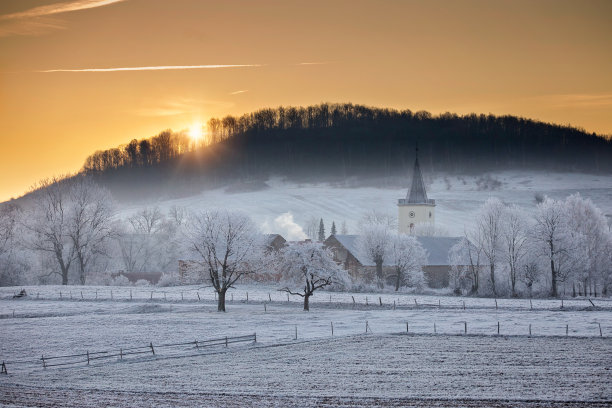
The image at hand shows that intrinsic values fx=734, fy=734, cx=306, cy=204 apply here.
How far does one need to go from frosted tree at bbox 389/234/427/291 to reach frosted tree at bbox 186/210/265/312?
2719 cm

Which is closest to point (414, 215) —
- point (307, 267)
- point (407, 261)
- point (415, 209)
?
point (415, 209)

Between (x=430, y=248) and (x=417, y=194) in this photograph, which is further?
(x=417, y=194)

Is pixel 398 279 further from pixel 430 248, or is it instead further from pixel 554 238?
pixel 554 238

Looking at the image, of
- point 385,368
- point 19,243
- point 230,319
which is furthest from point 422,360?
point 19,243

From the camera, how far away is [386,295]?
8212 cm

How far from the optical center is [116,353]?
44594 millimetres

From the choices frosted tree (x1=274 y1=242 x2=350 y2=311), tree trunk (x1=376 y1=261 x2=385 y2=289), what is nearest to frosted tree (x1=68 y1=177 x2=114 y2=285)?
tree trunk (x1=376 y1=261 x2=385 y2=289)

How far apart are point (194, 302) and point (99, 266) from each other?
52121 mm

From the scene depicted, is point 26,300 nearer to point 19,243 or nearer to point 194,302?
point 194,302

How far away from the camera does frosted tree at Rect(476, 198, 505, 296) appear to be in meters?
89.4

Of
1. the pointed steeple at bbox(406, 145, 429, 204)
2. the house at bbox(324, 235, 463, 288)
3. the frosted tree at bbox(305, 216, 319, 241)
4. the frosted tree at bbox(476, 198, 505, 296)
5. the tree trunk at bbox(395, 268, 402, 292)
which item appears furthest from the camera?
the frosted tree at bbox(305, 216, 319, 241)

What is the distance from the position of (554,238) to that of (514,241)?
18.4 feet

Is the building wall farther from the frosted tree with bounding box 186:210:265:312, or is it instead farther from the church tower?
the frosted tree with bounding box 186:210:265:312

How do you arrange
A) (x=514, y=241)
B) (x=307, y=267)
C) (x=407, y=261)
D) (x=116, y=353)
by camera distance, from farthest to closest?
(x=407, y=261) → (x=514, y=241) → (x=307, y=267) → (x=116, y=353)
